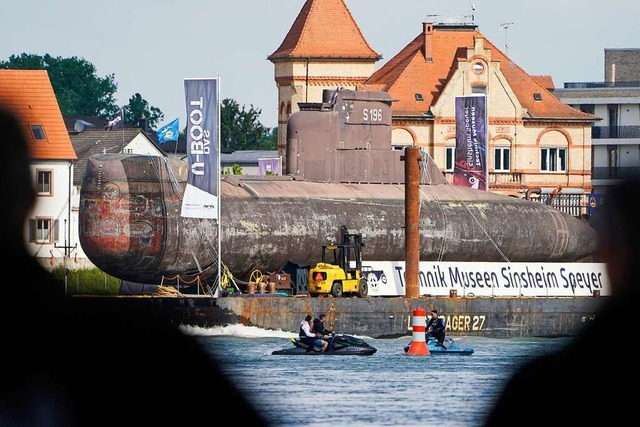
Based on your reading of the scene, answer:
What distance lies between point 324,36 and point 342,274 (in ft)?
191

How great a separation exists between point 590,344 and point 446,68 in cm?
9296

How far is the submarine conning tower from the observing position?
60.1 metres

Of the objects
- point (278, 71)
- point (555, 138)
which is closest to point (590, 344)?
point (555, 138)

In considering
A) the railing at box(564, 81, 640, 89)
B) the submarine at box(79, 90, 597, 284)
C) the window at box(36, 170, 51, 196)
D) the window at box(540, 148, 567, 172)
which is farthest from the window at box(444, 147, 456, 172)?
the window at box(36, 170, 51, 196)

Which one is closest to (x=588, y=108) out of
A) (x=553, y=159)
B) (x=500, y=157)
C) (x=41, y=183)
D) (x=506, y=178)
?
(x=553, y=159)

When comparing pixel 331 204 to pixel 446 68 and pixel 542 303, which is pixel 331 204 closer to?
pixel 542 303

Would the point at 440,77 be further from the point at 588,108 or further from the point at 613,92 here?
the point at 613,92

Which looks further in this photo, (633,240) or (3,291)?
(3,291)

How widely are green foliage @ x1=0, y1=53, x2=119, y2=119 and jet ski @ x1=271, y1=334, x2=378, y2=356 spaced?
123569 mm

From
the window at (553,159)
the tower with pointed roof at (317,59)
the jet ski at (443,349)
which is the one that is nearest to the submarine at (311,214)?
the jet ski at (443,349)

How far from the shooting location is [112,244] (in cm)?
4928

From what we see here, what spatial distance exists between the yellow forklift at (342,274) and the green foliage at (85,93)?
10737 centimetres

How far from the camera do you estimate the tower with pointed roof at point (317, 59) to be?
103250mm

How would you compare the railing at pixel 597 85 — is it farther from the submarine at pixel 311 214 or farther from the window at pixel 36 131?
the window at pixel 36 131
